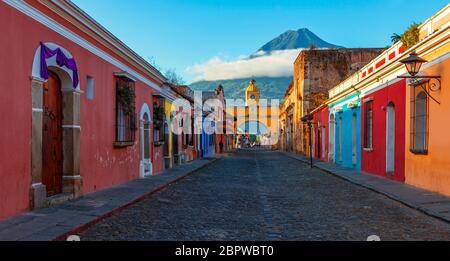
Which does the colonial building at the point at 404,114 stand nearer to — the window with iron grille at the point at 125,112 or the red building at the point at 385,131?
the red building at the point at 385,131

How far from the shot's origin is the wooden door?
30.5 ft

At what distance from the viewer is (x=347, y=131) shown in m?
22.0

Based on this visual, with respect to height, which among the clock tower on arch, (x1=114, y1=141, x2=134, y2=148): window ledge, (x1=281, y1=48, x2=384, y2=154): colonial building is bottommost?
(x1=114, y1=141, x2=134, y2=148): window ledge

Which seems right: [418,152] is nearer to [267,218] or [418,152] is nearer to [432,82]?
[432,82]

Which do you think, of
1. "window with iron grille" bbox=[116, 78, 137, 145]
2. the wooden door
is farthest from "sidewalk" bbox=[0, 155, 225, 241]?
"window with iron grille" bbox=[116, 78, 137, 145]

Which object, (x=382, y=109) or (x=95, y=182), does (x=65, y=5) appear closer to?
(x=95, y=182)

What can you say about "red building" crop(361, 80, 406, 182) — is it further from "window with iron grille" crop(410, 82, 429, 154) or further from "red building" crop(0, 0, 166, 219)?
"red building" crop(0, 0, 166, 219)

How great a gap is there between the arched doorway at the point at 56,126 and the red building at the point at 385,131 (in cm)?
896

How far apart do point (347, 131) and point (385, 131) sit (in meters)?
6.43

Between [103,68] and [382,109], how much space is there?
917 centimetres

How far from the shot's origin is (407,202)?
9.58m

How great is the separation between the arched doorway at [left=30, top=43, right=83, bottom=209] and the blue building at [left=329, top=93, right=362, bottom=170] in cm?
1284
